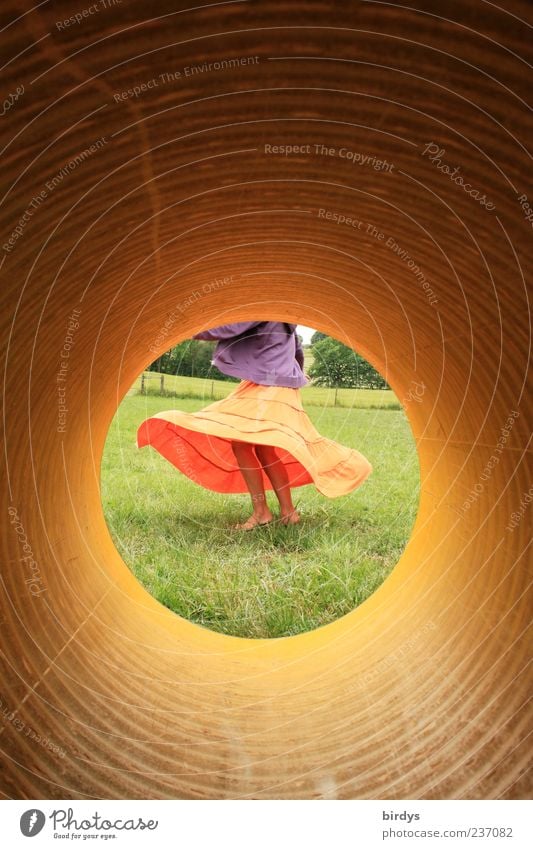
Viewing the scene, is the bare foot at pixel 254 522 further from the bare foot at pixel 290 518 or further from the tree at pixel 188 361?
the tree at pixel 188 361

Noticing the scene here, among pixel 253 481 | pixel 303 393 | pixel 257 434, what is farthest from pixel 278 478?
pixel 303 393

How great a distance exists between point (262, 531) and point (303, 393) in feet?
12.0

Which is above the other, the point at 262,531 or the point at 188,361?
the point at 188,361

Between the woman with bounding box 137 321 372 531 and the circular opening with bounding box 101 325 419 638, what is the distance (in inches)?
2.0

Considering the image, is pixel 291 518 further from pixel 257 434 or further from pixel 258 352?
pixel 258 352

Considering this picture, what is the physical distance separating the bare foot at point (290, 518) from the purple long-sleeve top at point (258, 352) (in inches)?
32.4

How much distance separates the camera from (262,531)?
14.3 feet

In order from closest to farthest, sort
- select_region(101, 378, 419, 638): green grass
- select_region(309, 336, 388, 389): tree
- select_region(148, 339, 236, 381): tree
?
select_region(101, 378, 419, 638): green grass < select_region(309, 336, 388, 389): tree < select_region(148, 339, 236, 381): tree

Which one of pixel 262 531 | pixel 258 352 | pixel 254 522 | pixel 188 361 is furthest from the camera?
pixel 188 361

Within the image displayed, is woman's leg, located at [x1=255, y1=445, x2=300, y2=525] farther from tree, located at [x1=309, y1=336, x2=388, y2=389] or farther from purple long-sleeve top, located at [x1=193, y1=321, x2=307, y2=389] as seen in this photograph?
tree, located at [x1=309, y1=336, x2=388, y2=389]

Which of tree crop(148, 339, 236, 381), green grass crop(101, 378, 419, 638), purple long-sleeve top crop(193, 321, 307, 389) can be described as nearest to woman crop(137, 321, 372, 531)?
purple long-sleeve top crop(193, 321, 307, 389)

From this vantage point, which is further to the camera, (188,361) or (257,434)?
(188,361)

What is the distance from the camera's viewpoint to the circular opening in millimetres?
3365

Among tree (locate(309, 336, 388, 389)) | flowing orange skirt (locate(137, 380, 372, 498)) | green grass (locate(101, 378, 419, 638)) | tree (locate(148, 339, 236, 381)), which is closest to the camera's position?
green grass (locate(101, 378, 419, 638))
